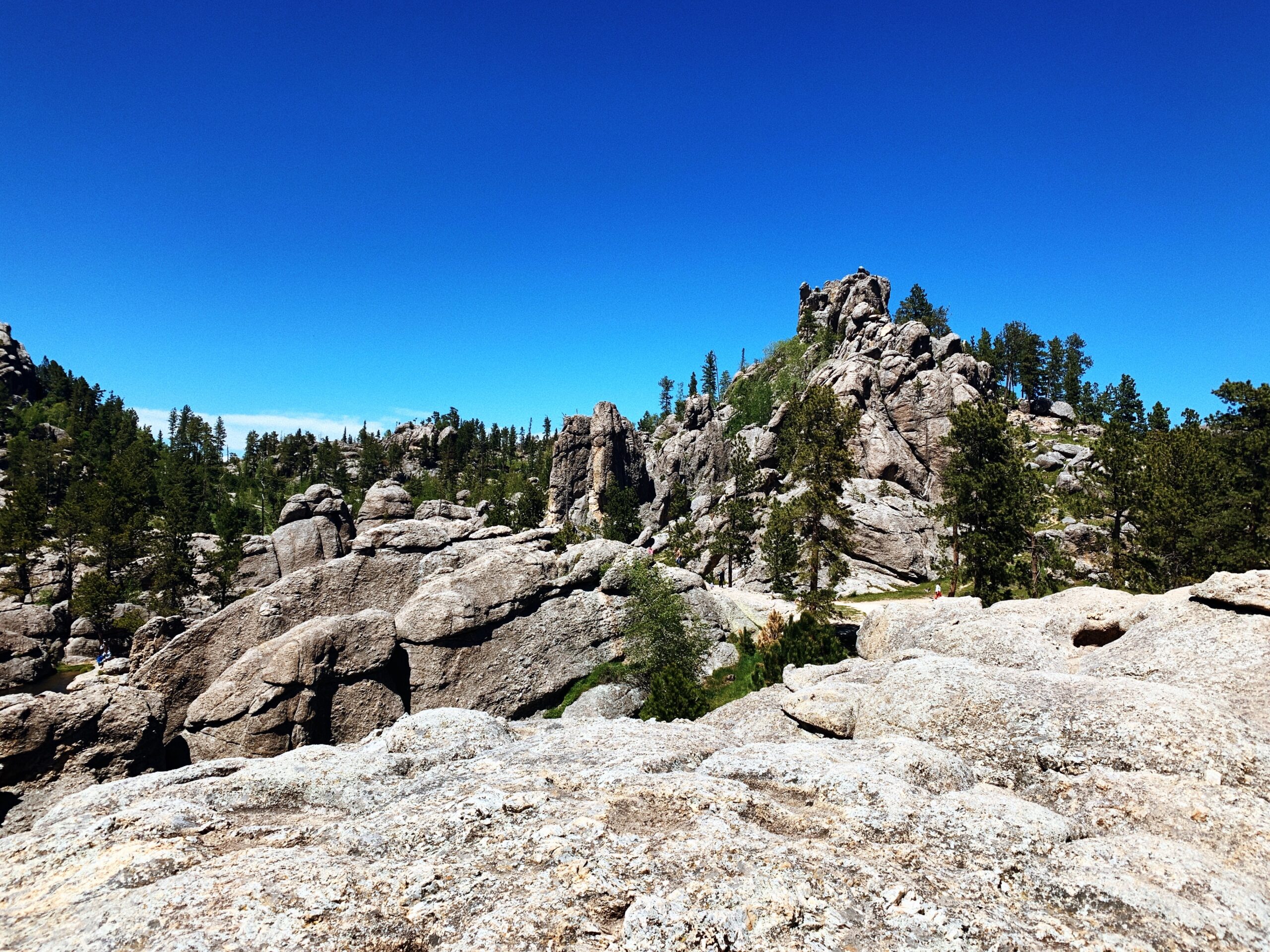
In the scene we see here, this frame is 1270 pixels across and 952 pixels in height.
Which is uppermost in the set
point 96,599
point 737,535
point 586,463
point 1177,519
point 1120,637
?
point 586,463

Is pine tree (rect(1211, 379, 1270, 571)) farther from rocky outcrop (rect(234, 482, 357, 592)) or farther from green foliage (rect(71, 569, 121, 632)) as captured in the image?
green foliage (rect(71, 569, 121, 632))

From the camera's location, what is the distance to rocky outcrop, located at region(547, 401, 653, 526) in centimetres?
14712

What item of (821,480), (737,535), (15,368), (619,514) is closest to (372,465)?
(619,514)

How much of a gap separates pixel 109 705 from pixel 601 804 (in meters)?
23.5

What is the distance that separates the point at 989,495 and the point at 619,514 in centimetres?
8992

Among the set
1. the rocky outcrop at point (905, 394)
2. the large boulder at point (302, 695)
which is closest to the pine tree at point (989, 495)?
the large boulder at point (302, 695)

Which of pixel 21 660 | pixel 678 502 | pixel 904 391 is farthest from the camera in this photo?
pixel 678 502

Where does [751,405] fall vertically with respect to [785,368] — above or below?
below

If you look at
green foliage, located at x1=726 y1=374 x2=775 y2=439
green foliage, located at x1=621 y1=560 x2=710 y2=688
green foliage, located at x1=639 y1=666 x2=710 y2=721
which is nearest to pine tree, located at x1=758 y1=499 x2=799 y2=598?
green foliage, located at x1=621 y1=560 x2=710 y2=688

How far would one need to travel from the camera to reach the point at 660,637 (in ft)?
118

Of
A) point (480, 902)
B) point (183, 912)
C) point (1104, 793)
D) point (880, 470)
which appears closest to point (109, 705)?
point (183, 912)

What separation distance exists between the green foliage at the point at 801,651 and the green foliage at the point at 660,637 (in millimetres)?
4194

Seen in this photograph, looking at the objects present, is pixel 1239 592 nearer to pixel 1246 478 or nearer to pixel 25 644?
pixel 1246 478

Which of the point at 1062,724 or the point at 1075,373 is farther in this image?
the point at 1075,373
